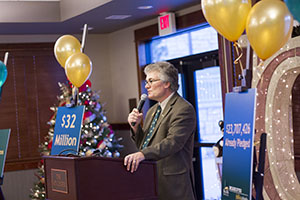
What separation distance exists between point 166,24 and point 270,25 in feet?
15.3

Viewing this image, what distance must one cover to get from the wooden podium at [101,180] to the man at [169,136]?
0.24ft

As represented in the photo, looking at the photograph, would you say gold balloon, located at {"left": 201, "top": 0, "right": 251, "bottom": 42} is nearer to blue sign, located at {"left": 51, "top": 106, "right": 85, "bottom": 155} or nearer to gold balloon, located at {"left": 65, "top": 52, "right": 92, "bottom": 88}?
blue sign, located at {"left": 51, "top": 106, "right": 85, "bottom": 155}

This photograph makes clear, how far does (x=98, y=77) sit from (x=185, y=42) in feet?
7.17

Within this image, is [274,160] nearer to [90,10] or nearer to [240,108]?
[240,108]

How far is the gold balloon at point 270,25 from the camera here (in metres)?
2.87

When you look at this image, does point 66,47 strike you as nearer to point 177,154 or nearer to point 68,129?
point 68,129

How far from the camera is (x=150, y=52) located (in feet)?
27.5

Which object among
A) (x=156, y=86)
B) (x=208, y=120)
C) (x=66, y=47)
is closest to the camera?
(x=156, y=86)

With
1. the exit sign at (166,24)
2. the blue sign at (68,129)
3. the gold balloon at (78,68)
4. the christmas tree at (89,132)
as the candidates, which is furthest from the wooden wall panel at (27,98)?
the blue sign at (68,129)

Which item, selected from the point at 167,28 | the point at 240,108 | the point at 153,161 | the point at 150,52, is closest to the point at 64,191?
the point at 153,161

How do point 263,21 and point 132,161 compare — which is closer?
point 263,21

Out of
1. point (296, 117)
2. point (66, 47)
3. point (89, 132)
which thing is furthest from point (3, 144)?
point (296, 117)

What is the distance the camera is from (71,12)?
7406mm

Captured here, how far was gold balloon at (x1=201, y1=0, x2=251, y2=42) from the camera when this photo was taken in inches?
126
